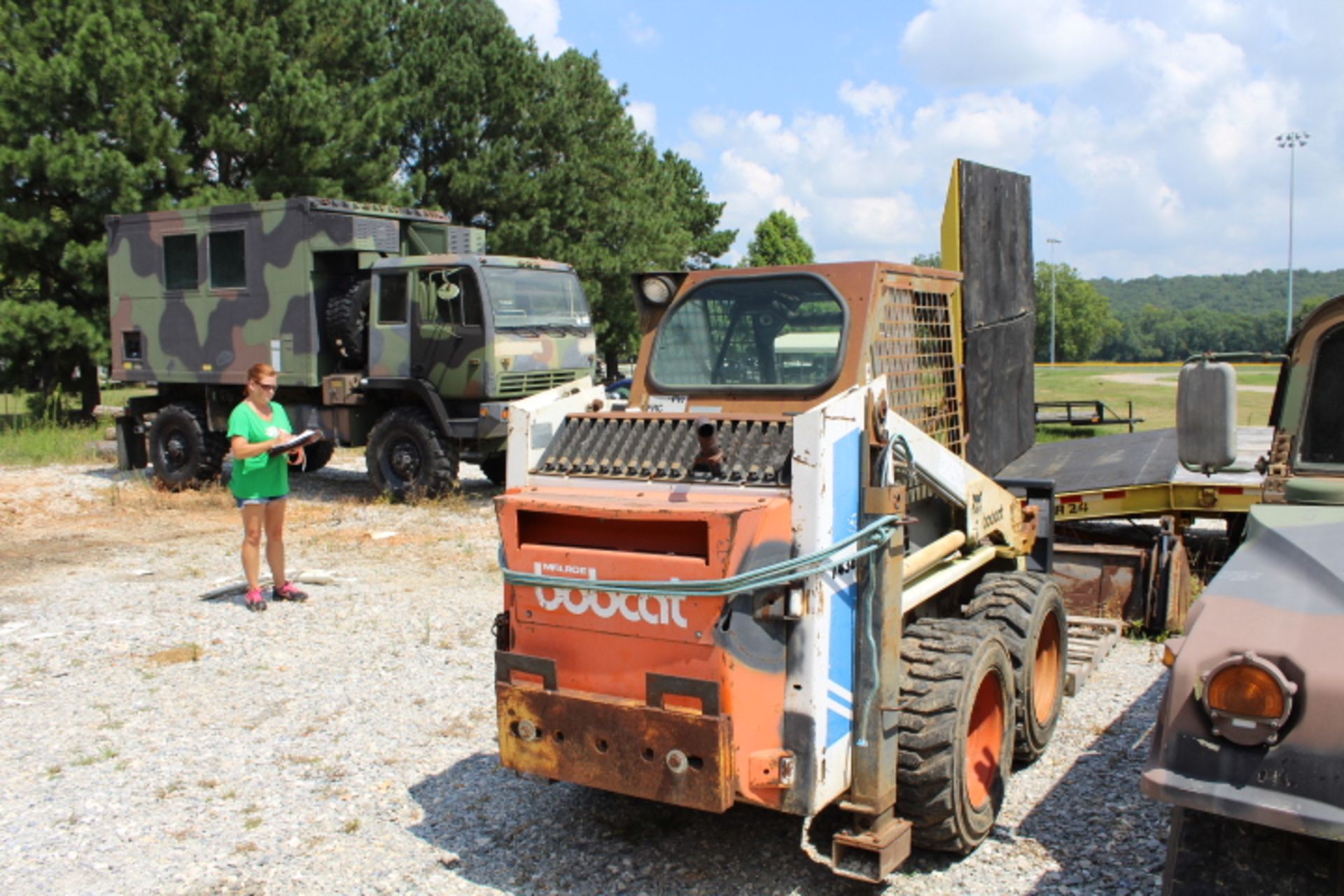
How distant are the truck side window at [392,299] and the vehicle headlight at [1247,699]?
445 inches

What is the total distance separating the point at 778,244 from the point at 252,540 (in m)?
44.4

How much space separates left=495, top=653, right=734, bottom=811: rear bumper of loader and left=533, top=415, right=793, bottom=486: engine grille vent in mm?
742

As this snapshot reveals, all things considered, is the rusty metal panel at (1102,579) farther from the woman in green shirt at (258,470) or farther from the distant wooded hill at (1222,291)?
the distant wooded hill at (1222,291)

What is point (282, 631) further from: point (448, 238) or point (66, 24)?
point (66, 24)

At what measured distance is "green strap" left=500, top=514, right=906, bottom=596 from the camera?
3672 mm

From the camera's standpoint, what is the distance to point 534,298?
1320cm

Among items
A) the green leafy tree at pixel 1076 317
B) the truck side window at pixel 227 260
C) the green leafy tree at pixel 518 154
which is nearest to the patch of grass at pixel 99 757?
the truck side window at pixel 227 260

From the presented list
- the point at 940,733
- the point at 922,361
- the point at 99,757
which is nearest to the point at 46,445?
the point at 99,757

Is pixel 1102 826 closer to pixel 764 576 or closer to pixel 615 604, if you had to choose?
pixel 764 576

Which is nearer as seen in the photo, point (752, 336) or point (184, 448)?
point (752, 336)

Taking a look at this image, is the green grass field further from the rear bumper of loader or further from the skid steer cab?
Result: the rear bumper of loader

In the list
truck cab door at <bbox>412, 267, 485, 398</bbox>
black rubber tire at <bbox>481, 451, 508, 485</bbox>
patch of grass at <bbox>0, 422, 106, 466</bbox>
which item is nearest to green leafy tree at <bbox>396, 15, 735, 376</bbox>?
patch of grass at <bbox>0, 422, 106, 466</bbox>

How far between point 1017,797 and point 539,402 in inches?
105

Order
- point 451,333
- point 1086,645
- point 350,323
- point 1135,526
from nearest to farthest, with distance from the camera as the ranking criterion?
point 1086,645 < point 1135,526 < point 451,333 < point 350,323
